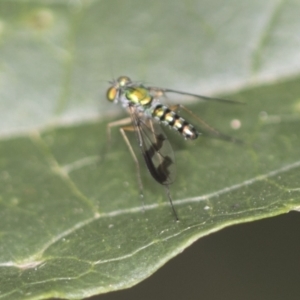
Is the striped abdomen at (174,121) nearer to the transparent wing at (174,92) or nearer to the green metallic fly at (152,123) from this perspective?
the green metallic fly at (152,123)

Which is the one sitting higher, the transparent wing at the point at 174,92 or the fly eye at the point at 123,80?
the fly eye at the point at 123,80

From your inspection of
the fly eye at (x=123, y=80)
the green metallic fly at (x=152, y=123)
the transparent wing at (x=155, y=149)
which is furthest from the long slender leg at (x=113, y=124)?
the fly eye at (x=123, y=80)

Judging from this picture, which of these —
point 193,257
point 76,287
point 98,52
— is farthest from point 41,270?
point 98,52

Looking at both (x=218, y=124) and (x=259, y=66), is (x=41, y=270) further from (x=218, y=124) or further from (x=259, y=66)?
(x=259, y=66)

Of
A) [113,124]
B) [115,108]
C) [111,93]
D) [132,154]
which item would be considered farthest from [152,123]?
[115,108]

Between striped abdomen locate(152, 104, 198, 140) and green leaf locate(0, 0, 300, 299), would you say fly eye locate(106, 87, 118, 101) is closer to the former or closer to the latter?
green leaf locate(0, 0, 300, 299)

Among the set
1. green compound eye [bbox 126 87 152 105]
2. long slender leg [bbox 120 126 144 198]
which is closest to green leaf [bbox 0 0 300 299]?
long slender leg [bbox 120 126 144 198]
